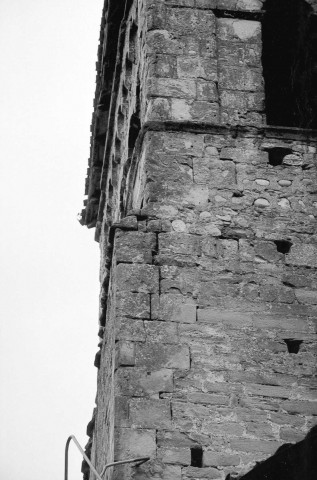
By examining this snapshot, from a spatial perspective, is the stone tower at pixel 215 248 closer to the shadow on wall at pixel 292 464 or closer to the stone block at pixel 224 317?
the stone block at pixel 224 317

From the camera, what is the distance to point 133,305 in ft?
28.0

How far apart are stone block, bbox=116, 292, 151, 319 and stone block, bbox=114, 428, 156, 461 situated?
3.11ft

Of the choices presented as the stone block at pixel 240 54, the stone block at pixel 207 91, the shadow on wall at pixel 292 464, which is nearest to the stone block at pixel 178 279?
the shadow on wall at pixel 292 464

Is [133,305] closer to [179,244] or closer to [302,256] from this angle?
[179,244]

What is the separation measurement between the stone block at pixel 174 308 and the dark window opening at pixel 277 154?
164 centimetres

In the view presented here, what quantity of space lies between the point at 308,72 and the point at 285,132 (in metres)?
1.63

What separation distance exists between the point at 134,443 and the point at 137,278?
1.37 meters

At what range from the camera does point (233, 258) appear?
29.3 feet

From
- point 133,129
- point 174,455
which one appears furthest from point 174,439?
point 133,129

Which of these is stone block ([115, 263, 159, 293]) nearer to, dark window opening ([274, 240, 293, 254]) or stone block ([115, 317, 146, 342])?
stone block ([115, 317, 146, 342])

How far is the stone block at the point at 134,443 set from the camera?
7883 mm

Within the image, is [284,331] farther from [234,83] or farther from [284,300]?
[234,83]

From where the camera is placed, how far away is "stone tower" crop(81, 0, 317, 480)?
8.10m

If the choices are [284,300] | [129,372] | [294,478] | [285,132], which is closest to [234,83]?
[285,132]
